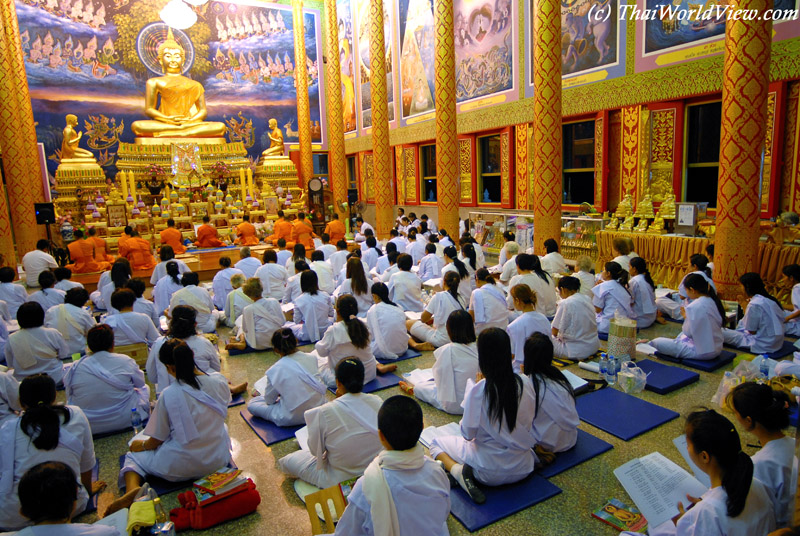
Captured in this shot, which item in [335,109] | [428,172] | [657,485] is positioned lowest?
[657,485]

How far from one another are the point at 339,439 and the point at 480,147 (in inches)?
508

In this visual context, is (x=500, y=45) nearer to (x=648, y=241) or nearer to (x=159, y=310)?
(x=648, y=241)

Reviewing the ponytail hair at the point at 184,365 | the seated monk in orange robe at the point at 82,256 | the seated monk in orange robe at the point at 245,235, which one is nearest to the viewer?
the ponytail hair at the point at 184,365

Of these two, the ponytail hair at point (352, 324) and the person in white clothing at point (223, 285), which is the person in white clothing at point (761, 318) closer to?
the ponytail hair at point (352, 324)

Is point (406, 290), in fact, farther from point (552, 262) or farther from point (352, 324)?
point (352, 324)

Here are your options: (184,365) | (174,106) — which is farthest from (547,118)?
(174,106)


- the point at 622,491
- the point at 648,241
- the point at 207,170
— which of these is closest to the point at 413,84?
the point at 207,170

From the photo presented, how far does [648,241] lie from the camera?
8539mm

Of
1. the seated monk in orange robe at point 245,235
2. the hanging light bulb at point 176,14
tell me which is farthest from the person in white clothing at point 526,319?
the hanging light bulb at point 176,14

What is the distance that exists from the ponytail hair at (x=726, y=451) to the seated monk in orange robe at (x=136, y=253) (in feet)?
34.1

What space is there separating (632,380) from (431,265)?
14.5ft

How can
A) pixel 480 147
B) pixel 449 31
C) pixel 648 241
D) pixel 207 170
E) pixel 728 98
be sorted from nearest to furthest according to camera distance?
pixel 728 98 < pixel 648 241 < pixel 449 31 < pixel 480 147 < pixel 207 170

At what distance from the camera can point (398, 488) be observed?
232 cm

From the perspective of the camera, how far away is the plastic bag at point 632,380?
466cm
